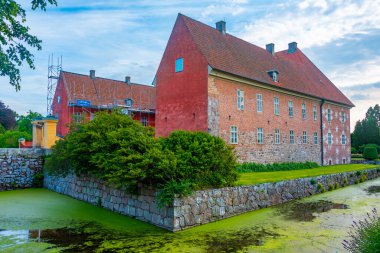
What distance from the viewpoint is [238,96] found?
2044 centimetres

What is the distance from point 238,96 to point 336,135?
16.8 m

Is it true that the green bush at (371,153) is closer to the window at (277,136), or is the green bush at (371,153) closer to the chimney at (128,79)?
the window at (277,136)

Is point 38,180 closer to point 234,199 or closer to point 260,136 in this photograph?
point 234,199

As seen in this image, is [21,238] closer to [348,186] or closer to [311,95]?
[348,186]

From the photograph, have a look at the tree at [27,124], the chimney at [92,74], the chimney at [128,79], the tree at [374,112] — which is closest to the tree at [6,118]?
the tree at [27,124]

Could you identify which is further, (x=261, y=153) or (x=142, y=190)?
(x=261, y=153)

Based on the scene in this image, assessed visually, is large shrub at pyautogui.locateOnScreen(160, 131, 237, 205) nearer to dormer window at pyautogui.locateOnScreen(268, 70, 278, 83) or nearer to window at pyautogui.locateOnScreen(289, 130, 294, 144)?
dormer window at pyautogui.locateOnScreen(268, 70, 278, 83)

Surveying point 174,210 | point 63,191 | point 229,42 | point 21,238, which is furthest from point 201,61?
point 21,238

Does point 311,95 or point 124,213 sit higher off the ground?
point 311,95

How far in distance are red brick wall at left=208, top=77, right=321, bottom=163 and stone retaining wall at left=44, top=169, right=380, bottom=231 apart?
609cm

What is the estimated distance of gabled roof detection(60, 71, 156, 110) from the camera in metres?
32.1

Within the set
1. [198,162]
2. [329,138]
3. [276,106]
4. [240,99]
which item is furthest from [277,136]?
[198,162]

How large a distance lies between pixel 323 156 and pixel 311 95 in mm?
6204

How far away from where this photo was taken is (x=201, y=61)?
61.4 ft
